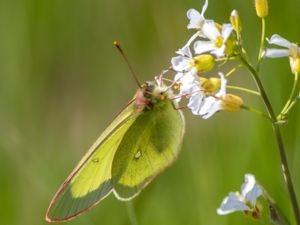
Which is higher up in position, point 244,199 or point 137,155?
point 137,155

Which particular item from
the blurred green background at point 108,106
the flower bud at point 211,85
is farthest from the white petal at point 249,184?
the blurred green background at point 108,106

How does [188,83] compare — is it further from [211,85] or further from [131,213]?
[131,213]

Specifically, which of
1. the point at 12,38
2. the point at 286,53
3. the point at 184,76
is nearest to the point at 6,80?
the point at 12,38

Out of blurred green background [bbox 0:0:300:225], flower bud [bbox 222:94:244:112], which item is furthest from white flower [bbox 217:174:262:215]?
blurred green background [bbox 0:0:300:225]

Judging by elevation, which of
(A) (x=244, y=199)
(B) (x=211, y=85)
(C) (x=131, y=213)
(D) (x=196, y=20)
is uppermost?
(D) (x=196, y=20)

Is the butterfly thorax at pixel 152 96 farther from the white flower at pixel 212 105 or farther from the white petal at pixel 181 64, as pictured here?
the white flower at pixel 212 105

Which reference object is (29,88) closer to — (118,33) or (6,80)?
(6,80)

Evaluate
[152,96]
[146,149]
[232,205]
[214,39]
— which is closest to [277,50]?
[214,39]

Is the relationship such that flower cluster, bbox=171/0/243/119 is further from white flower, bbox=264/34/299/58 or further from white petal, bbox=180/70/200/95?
white flower, bbox=264/34/299/58
